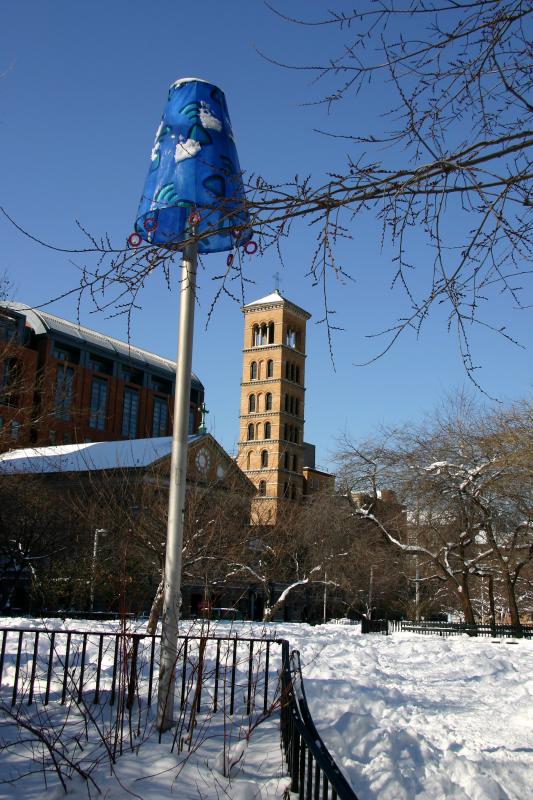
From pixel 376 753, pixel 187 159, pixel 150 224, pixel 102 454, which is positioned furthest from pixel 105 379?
pixel 376 753

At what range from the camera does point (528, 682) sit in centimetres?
1320

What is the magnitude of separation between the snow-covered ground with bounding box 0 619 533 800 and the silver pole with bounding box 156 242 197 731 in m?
0.41

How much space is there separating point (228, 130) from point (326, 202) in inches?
178

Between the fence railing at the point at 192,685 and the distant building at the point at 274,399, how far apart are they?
8164cm

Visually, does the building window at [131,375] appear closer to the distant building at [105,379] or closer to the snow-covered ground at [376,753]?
the distant building at [105,379]

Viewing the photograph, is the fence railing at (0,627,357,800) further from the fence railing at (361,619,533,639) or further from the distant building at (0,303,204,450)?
the distant building at (0,303,204,450)

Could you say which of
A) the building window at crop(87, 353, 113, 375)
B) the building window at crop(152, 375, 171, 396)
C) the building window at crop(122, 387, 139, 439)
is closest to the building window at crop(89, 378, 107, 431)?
the building window at crop(87, 353, 113, 375)

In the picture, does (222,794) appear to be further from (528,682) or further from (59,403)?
(59,403)

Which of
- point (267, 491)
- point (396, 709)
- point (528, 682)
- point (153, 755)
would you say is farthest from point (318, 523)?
point (267, 491)

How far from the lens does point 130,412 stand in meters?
91.2

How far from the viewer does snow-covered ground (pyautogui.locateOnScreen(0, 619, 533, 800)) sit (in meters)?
5.88

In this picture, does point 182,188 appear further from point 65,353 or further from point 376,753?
point 65,353

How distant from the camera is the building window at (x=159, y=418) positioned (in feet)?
307

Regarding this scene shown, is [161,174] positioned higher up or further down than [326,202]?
higher up
